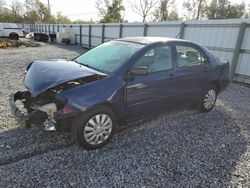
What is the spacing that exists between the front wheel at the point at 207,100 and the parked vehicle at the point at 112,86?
214mm

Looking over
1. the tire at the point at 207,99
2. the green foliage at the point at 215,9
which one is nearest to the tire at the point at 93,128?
the tire at the point at 207,99

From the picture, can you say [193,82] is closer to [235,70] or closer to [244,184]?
[244,184]

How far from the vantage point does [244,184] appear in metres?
2.47

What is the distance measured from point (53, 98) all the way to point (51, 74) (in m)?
0.46

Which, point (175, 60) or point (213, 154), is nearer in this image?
point (213, 154)

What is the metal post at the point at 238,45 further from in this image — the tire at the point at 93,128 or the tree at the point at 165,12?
the tree at the point at 165,12

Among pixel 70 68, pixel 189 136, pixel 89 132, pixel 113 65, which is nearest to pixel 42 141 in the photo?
pixel 89 132

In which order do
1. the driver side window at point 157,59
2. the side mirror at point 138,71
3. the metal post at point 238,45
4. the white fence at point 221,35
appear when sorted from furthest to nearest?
the white fence at point 221,35, the metal post at point 238,45, the driver side window at point 157,59, the side mirror at point 138,71

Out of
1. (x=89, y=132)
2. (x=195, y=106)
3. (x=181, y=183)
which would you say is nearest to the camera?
(x=181, y=183)

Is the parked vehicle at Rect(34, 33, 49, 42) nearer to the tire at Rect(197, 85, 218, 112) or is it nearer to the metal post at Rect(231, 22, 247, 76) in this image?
the metal post at Rect(231, 22, 247, 76)

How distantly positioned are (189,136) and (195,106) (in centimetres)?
132

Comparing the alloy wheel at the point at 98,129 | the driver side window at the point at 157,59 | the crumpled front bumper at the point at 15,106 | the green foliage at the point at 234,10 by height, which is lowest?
the alloy wheel at the point at 98,129

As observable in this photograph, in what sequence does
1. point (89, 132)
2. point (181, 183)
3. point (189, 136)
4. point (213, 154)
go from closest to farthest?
point (181, 183) → point (89, 132) → point (213, 154) → point (189, 136)

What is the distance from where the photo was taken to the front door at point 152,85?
3.08m
